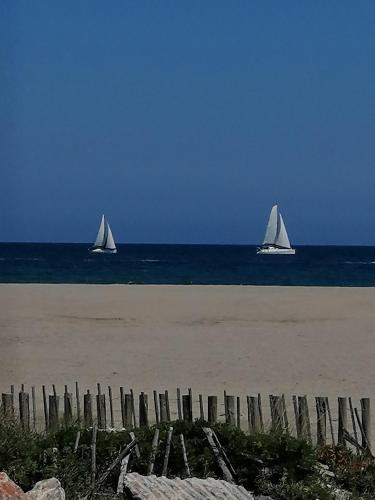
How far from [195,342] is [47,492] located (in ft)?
47.6

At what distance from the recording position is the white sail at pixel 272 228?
326 feet

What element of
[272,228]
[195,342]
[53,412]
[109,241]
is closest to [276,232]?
[272,228]

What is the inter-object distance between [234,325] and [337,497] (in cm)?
1667

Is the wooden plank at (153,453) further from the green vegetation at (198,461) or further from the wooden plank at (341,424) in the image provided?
the wooden plank at (341,424)

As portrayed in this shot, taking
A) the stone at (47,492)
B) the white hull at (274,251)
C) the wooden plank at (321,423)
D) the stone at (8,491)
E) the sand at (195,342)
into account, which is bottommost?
the sand at (195,342)

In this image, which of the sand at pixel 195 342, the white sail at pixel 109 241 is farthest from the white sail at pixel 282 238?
the sand at pixel 195 342

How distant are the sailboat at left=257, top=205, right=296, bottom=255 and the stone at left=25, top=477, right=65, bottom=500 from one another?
94.0m

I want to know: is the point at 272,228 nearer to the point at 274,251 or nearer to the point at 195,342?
the point at 274,251

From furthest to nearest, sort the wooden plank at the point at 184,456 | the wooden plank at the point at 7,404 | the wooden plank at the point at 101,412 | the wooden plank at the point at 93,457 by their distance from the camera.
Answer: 1. the wooden plank at the point at 7,404
2. the wooden plank at the point at 101,412
3. the wooden plank at the point at 184,456
4. the wooden plank at the point at 93,457

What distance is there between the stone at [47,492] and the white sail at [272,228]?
93.8 m

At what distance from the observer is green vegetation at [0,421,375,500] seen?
22.1 ft

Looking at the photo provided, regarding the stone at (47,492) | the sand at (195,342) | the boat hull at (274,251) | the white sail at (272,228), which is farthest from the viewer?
the boat hull at (274,251)

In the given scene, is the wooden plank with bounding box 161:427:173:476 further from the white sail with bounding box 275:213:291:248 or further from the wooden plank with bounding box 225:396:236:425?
the white sail with bounding box 275:213:291:248

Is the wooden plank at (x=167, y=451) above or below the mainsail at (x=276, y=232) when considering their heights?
below
